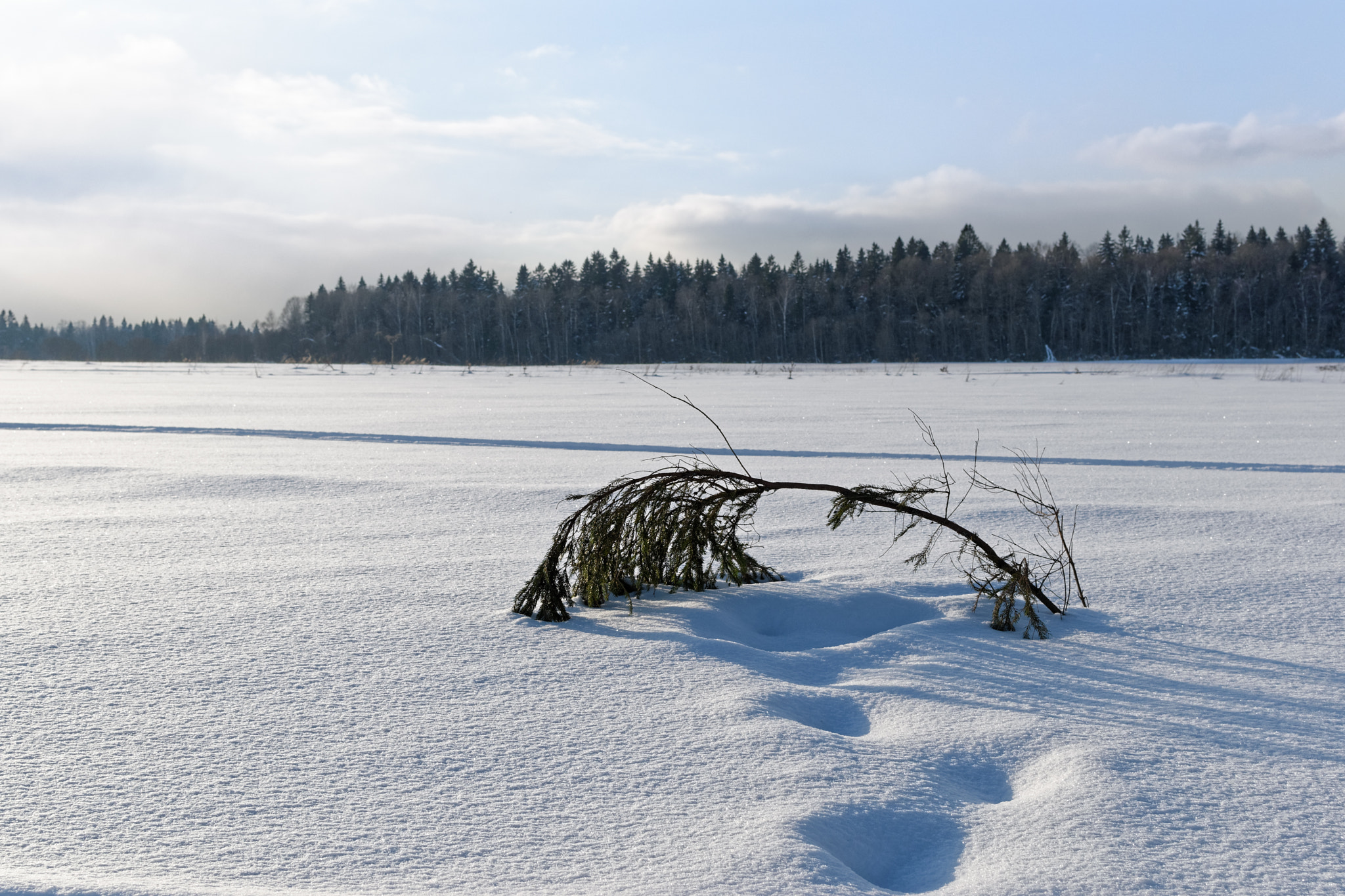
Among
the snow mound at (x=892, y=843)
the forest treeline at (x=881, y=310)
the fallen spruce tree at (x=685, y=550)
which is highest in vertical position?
the forest treeline at (x=881, y=310)

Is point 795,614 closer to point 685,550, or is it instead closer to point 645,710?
point 685,550

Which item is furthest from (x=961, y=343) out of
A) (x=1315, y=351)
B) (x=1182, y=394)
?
(x=1182, y=394)

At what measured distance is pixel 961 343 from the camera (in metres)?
63.6

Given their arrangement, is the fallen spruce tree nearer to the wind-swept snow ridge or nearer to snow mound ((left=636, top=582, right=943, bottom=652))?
snow mound ((left=636, top=582, right=943, bottom=652))

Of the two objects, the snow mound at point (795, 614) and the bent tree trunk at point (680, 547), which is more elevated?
the bent tree trunk at point (680, 547)

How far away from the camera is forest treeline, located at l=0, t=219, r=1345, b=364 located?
59562 millimetres

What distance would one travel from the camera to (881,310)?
218ft

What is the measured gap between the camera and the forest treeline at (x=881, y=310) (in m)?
59.6

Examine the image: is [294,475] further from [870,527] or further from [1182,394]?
[1182,394]

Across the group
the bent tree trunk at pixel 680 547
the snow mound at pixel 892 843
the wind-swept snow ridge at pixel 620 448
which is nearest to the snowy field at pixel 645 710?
the snow mound at pixel 892 843

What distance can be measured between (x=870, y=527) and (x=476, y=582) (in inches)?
90.2

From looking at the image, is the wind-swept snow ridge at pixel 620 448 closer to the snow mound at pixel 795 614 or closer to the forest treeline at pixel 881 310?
the snow mound at pixel 795 614

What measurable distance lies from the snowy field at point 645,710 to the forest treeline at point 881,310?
5474 cm

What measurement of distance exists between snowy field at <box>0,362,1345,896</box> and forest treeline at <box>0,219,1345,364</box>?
5474 cm
